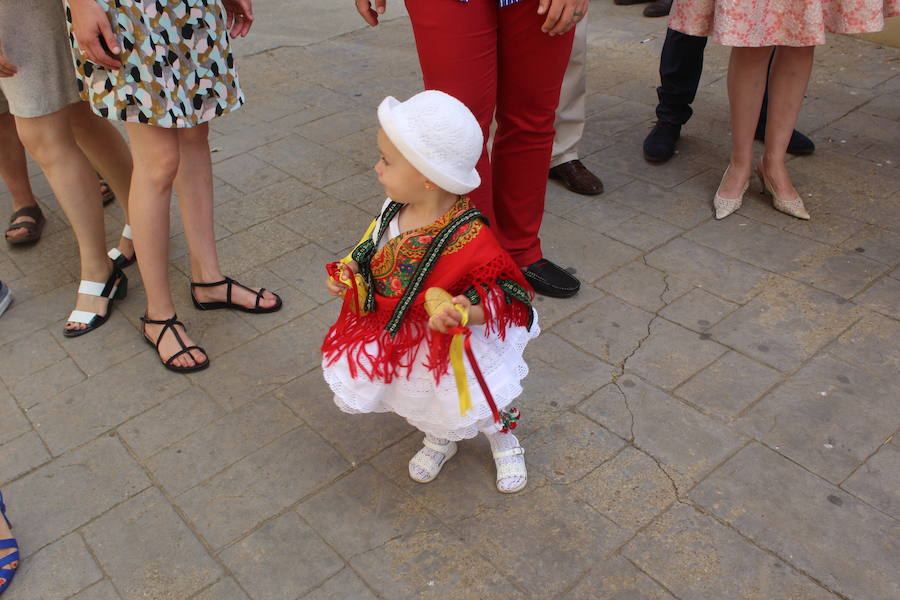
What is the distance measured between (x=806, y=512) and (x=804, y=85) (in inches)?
78.8

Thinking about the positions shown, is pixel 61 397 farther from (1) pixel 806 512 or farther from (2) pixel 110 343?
(1) pixel 806 512

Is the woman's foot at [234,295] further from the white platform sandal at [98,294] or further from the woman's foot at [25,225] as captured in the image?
the woman's foot at [25,225]

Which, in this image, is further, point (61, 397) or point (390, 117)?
point (61, 397)

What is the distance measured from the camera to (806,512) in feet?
7.19

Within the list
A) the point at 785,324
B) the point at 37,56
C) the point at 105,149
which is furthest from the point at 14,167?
the point at 785,324

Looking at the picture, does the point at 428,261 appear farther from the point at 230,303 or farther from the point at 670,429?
the point at 230,303

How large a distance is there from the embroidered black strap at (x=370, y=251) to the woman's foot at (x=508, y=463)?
550 mm

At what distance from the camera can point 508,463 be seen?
234cm

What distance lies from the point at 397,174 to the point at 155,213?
1212mm

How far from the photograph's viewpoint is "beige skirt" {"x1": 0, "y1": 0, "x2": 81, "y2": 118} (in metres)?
2.72

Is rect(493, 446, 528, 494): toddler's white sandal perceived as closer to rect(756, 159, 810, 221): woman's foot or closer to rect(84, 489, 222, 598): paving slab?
rect(84, 489, 222, 598): paving slab

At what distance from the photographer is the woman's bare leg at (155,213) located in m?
2.67

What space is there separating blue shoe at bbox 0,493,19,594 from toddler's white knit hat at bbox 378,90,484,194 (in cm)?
142

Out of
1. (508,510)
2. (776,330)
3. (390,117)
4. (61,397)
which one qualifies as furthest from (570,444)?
(61,397)
